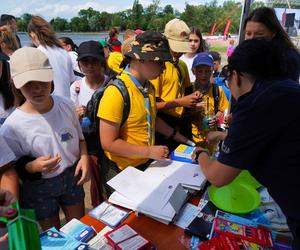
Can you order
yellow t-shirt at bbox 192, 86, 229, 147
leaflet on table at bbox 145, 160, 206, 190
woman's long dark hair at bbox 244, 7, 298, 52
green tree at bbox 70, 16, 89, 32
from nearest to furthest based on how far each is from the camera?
leaflet on table at bbox 145, 160, 206, 190 → woman's long dark hair at bbox 244, 7, 298, 52 → yellow t-shirt at bbox 192, 86, 229, 147 → green tree at bbox 70, 16, 89, 32

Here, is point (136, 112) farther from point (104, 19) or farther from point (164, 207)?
point (104, 19)

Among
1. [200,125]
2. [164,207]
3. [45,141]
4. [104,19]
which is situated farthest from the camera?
[104,19]

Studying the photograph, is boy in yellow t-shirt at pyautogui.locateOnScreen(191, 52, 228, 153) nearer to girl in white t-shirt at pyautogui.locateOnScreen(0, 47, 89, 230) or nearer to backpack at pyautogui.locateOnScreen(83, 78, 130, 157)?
backpack at pyautogui.locateOnScreen(83, 78, 130, 157)

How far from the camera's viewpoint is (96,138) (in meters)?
1.79

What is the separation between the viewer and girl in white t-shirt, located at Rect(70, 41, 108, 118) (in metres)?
2.14

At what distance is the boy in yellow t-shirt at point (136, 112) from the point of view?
1469mm

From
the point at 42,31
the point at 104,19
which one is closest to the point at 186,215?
the point at 42,31

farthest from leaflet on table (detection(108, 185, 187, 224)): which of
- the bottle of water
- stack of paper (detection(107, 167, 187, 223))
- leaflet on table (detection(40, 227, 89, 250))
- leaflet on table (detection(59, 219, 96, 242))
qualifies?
the bottle of water

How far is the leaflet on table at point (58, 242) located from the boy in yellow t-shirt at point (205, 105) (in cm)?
152

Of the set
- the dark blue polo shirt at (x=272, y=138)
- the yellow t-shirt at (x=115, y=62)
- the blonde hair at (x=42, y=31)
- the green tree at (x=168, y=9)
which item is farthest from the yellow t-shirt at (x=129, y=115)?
the green tree at (x=168, y=9)

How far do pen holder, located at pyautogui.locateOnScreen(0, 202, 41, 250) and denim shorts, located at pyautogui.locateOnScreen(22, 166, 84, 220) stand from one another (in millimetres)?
970

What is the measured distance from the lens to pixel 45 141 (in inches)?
57.0

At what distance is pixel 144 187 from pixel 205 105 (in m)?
1.18

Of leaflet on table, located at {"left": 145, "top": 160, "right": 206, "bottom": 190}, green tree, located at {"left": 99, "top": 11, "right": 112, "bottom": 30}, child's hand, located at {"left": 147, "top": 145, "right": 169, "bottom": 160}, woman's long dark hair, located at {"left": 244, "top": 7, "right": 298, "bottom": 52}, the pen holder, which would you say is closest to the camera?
the pen holder
